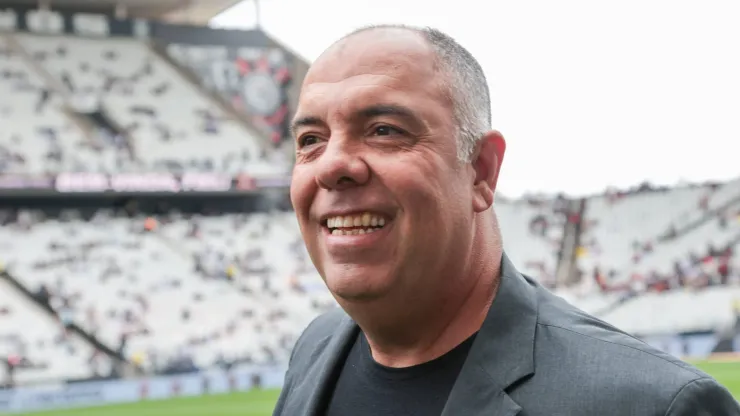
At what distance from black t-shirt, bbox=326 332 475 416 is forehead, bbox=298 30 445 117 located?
56 centimetres

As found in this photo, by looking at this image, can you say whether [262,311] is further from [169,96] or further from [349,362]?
[349,362]

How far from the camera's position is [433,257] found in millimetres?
1731

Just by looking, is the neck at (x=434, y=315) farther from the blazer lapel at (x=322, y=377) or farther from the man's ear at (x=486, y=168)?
the blazer lapel at (x=322, y=377)

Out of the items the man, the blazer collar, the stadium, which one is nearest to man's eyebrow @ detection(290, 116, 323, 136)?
the man

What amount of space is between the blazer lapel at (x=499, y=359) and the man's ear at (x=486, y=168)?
206mm

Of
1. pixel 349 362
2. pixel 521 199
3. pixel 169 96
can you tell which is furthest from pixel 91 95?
pixel 349 362

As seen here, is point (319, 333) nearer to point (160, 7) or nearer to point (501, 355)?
point (501, 355)

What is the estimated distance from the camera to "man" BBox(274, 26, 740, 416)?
1659mm

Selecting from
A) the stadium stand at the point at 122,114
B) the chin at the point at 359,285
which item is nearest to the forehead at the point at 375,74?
the chin at the point at 359,285

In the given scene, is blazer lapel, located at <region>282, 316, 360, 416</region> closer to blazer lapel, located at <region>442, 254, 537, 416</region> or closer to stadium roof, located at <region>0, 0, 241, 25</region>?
blazer lapel, located at <region>442, 254, 537, 416</region>

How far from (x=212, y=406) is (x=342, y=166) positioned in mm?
18203

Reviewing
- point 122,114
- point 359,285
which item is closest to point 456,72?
point 359,285

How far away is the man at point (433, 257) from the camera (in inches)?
65.3

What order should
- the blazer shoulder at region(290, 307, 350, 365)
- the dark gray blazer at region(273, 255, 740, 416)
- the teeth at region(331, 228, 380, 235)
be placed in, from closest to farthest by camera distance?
the dark gray blazer at region(273, 255, 740, 416) < the teeth at region(331, 228, 380, 235) < the blazer shoulder at region(290, 307, 350, 365)
